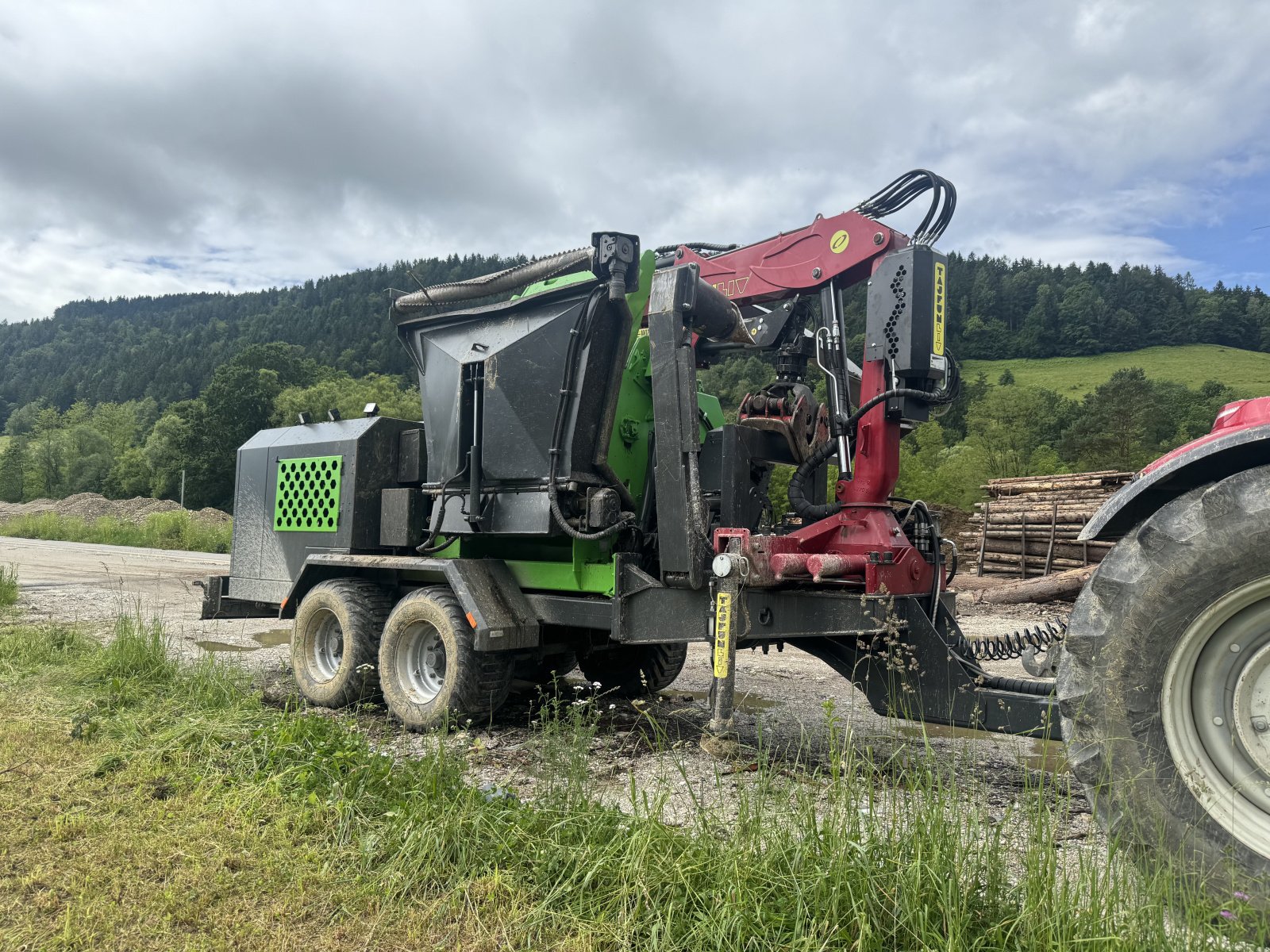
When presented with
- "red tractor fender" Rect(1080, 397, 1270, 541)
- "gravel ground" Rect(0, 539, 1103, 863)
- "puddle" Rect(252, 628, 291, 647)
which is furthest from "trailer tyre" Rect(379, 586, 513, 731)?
"puddle" Rect(252, 628, 291, 647)

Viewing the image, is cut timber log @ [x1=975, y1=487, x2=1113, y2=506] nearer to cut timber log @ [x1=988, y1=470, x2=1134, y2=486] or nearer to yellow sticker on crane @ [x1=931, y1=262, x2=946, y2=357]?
cut timber log @ [x1=988, y1=470, x2=1134, y2=486]

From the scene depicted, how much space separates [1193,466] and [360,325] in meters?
86.0

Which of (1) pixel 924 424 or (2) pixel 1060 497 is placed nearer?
(1) pixel 924 424

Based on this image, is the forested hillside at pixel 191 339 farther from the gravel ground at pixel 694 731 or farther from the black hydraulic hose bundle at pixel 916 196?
the black hydraulic hose bundle at pixel 916 196

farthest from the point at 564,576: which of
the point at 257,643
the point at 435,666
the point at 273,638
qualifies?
the point at 273,638

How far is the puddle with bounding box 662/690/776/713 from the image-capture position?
6.38 m

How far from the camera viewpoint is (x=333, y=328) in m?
84.8

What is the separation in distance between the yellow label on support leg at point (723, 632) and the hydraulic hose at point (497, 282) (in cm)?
218

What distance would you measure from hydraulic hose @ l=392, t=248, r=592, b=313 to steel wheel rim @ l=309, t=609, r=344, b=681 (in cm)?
230

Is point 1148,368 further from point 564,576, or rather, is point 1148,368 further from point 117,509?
point 564,576

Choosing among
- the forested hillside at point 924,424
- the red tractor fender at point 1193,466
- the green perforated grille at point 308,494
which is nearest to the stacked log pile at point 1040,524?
the forested hillside at point 924,424

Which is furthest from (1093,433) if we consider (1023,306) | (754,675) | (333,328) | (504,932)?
(333,328)

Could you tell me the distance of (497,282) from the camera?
579 centimetres

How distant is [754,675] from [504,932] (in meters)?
5.53
